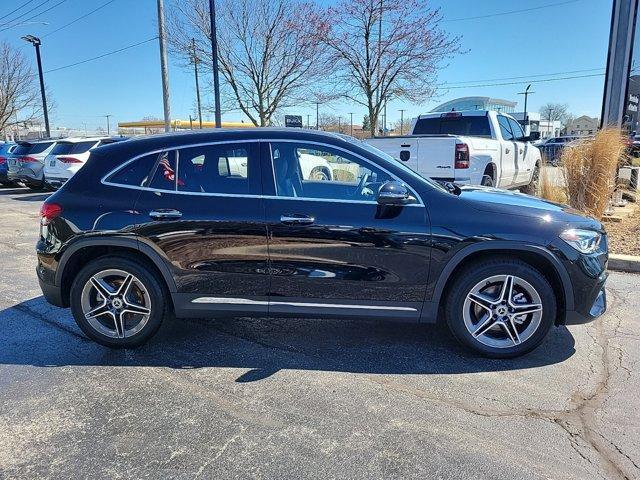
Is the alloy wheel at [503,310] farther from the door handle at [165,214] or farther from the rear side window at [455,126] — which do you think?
the rear side window at [455,126]

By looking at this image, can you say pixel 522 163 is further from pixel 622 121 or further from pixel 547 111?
pixel 547 111

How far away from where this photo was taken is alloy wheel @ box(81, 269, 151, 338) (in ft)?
12.9

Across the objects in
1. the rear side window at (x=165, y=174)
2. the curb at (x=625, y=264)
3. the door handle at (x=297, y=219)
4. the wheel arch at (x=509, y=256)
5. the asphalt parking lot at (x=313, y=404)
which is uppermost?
the rear side window at (x=165, y=174)

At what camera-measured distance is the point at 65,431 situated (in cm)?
292

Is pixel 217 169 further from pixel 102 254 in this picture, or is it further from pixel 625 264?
pixel 625 264

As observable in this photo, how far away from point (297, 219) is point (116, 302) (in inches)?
65.2

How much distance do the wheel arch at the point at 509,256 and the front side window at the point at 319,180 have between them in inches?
31.3

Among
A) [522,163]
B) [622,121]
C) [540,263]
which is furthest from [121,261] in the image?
[622,121]

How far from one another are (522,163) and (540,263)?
7950mm

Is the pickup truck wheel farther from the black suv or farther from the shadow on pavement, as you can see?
the black suv

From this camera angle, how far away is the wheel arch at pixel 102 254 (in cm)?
381

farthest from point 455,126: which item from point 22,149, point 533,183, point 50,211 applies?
point 22,149

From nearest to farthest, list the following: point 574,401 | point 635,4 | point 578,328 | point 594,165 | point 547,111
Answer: point 574,401 → point 578,328 → point 594,165 → point 635,4 → point 547,111

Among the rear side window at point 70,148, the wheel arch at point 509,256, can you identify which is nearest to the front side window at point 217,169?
the wheel arch at point 509,256
